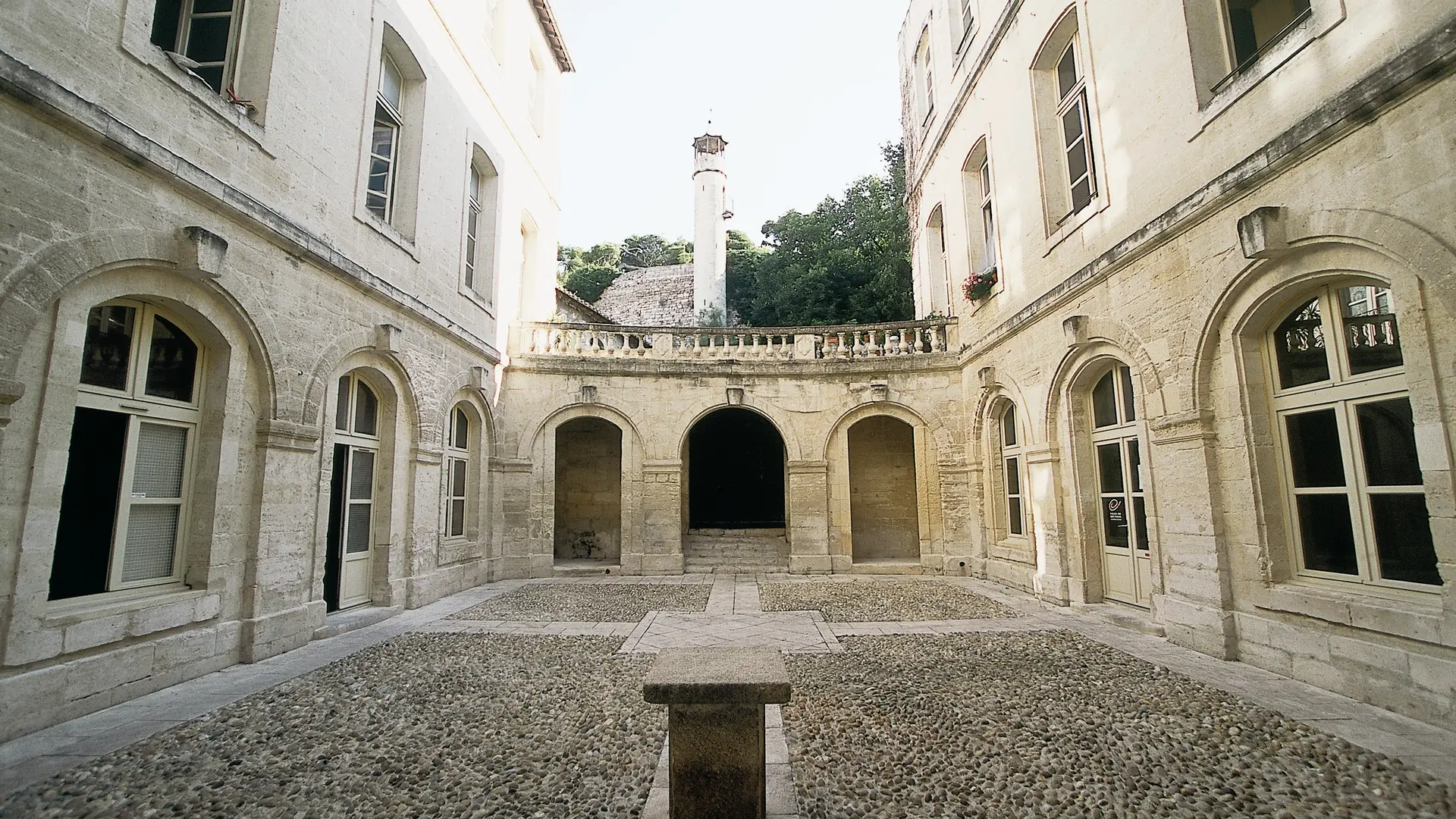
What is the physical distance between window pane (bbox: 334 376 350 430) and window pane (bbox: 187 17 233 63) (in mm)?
2887

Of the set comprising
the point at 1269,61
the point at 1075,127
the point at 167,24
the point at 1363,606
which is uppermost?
the point at 1075,127

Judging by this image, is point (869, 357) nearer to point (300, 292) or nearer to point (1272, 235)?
point (1272, 235)

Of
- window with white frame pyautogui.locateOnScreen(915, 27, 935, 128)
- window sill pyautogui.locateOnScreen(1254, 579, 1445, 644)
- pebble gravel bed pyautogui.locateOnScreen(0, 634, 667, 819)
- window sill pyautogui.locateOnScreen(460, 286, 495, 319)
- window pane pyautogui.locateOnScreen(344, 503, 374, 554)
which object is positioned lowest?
pebble gravel bed pyautogui.locateOnScreen(0, 634, 667, 819)

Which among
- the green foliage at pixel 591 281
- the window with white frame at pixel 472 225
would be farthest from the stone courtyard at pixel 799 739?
the green foliage at pixel 591 281

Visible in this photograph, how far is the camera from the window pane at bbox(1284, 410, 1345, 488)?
160 inches

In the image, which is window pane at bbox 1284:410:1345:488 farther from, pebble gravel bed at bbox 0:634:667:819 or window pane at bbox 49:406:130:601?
window pane at bbox 49:406:130:601

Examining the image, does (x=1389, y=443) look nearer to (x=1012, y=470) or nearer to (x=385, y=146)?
(x=1012, y=470)

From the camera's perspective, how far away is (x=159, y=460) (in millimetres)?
4348

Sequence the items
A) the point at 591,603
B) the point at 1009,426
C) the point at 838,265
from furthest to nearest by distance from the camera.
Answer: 1. the point at 838,265
2. the point at 1009,426
3. the point at 591,603

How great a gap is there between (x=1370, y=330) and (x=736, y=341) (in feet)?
26.4

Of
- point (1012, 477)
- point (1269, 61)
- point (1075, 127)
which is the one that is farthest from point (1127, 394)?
point (1075, 127)

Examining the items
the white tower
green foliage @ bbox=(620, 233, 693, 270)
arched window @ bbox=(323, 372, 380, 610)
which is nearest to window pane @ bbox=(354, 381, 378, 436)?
arched window @ bbox=(323, 372, 380, 610)

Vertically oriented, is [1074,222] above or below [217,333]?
above

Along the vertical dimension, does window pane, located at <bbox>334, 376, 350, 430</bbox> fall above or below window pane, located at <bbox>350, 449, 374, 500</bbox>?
above
